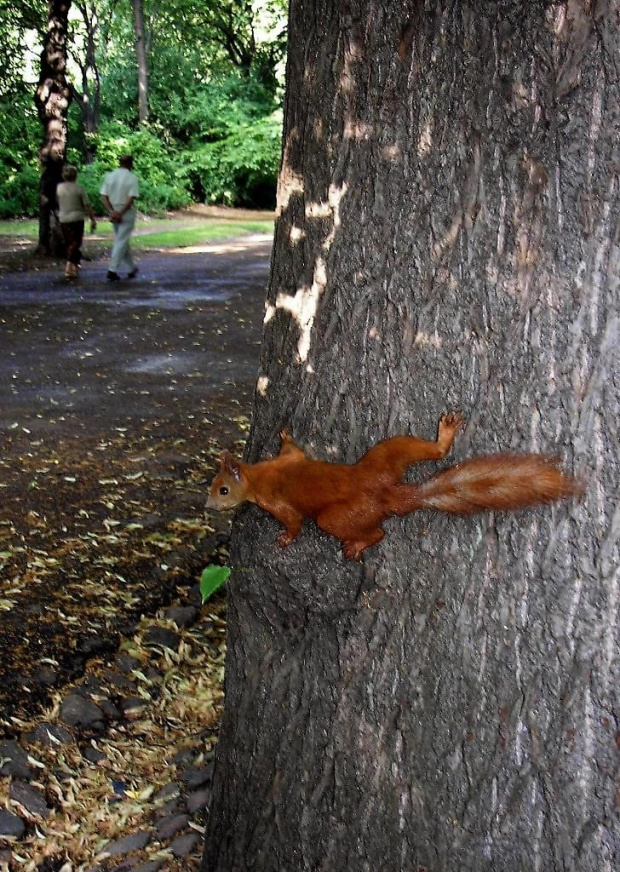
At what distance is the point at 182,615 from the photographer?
4145 millimetres

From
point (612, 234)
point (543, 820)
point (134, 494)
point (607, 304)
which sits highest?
point (612, 234)

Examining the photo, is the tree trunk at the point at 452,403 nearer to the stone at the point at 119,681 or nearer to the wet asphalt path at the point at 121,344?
the stone at the point at 119,681

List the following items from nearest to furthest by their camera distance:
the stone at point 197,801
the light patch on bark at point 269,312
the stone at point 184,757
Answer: the light patch on bark at point 269,312 → the stone at point 197,801 → the stone at point 184,757

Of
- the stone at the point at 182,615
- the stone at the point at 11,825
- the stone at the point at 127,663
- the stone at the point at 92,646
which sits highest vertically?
the stone at the point at 182,615

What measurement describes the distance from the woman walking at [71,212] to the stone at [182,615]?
10204mm

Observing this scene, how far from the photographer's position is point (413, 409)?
6.41 ft

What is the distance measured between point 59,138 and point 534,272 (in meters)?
14.1

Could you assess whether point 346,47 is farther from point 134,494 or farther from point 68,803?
point 134,494

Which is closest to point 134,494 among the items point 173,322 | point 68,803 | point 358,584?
point 68,803

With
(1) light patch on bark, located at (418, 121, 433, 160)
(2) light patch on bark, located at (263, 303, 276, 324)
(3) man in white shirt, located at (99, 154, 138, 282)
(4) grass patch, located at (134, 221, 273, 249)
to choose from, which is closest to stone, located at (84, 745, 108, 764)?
(2) light patch on bark, located at (263, 303, 276, 324)

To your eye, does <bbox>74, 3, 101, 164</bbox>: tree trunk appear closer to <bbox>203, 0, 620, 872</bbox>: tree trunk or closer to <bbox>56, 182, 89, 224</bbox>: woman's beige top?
<bbox>56, 182, 89, 224</bbox>: woman's beige top

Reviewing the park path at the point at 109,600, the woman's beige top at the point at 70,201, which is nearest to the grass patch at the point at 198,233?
the woman's beige top at the point at 70,201

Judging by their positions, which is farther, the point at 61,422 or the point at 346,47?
the point at 61,422

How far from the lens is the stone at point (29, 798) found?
298 centimetres
